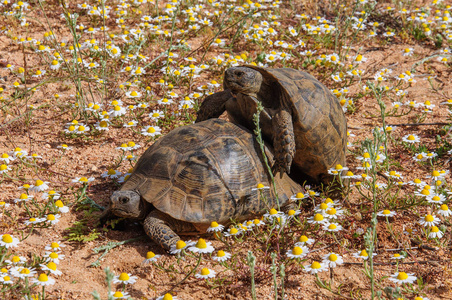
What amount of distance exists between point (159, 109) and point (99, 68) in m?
1.35

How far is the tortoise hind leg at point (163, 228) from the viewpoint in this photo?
169 inches

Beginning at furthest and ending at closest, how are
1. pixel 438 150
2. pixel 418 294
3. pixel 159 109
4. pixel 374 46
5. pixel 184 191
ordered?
pixel 374 46
pixel 159 109
pixel 438 150
pixel 184 191
pixel 418 294

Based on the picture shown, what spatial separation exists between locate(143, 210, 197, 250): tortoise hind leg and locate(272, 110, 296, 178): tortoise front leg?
108cm

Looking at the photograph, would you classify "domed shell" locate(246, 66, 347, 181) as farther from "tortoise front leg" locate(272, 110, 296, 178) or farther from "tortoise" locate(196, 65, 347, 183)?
"tortoise front leg" locate(272, 110, 296, 178)

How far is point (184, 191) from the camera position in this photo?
4480 millimetres

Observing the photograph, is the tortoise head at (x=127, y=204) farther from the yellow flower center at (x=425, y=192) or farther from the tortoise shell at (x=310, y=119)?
the yellow flower center at (x=425, y=192)

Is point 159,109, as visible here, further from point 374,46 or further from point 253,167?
point 374,46

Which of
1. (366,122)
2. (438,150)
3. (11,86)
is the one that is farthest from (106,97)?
(438,150)

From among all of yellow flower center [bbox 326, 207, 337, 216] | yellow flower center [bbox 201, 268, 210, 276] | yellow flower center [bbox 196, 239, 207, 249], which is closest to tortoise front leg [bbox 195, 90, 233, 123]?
yellow flower center [bbox 326, 207, 337, 216]

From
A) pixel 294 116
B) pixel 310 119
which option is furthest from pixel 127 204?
pixel 310 119

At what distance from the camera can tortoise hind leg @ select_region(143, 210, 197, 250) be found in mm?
4281

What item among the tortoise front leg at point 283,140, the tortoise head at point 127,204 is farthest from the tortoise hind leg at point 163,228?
the tortoise front leg at point 283,140

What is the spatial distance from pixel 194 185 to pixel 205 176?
0.42ft

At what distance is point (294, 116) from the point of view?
16.3 ft
